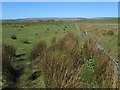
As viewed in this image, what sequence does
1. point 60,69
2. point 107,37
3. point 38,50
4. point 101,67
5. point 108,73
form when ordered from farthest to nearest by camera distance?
point 107,37 → point 38,50 → point 101,67 → point 60,69 → point 108,73

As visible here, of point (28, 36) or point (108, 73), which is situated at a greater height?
point (28, 36)

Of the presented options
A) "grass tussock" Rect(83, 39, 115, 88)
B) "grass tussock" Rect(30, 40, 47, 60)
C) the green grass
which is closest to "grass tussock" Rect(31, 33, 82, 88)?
"grass tussock" Rect(83, 39, 115, 88)

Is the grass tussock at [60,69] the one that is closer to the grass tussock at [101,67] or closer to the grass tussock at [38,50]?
the grass tussock at [101,67]

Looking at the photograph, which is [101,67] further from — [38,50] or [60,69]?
[38,50]

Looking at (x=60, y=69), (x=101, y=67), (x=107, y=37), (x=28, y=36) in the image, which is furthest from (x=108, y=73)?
(x=28, y=36)

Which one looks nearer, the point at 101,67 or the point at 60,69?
the point at 60,69

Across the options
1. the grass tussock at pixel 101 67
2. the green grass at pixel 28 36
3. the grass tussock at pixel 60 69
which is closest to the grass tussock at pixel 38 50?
the grass tussock at pixel 60 69

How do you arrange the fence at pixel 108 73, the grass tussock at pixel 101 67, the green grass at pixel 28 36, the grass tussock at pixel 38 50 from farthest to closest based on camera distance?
1. the green grass at pixel 28 36
2. the grass tussock at pixel 38 50
3. the grass tussock at pixel 101 67
4. the fence at pixel 108 73

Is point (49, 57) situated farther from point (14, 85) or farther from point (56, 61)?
point (14, 85)

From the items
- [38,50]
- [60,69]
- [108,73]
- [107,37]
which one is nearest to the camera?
[108,73]

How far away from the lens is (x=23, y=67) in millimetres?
6770

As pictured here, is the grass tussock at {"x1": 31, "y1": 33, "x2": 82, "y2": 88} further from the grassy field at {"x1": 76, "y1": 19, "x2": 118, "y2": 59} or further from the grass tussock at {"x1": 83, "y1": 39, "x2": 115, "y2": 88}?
the grassy field at {"x1": 76, "y1": 19, "x2": 118, "y2": 59}

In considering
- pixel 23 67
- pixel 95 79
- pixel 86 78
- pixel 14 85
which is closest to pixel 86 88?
pixel 95 79

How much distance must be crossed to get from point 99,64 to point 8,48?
4214 millimetres
